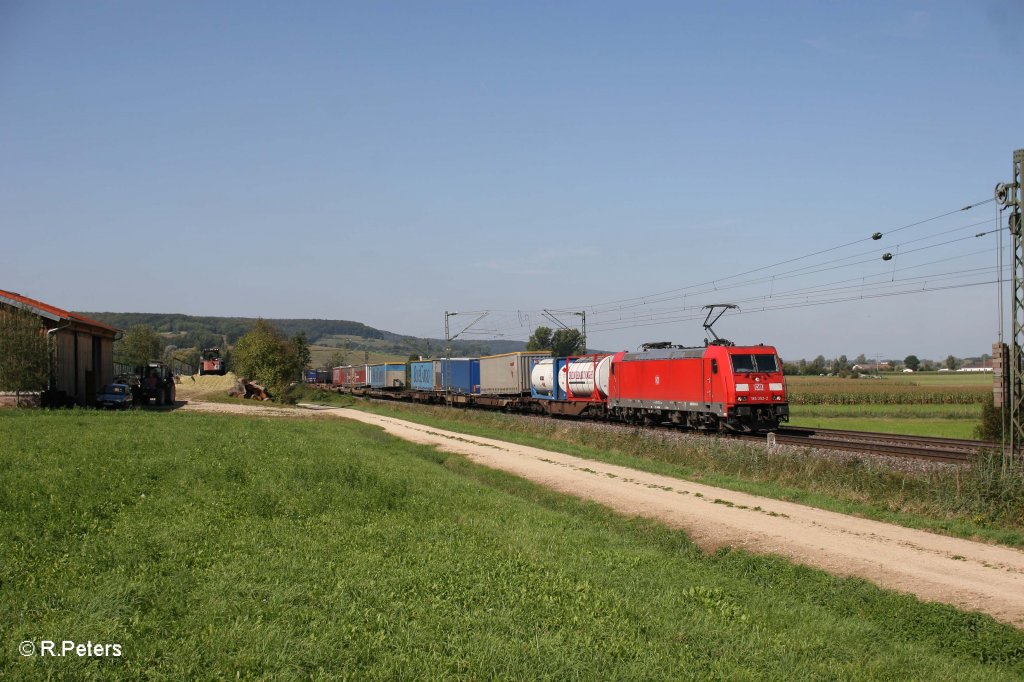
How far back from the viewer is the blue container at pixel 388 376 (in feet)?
266

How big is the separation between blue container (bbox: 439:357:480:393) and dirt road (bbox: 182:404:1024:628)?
3746 centimetres

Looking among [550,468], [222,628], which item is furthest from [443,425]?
[222,628]

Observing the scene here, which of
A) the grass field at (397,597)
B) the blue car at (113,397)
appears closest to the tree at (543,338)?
the blue car at (113,397)

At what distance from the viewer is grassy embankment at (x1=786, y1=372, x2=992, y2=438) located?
42344 mm

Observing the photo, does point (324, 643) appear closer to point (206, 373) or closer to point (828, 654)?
point (828, 654)

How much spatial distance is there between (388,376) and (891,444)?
2414 inches

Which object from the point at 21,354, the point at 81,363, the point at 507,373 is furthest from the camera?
the point at 507,373

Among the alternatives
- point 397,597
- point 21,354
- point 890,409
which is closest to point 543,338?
point 890,409

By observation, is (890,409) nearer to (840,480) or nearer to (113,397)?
(840,480)

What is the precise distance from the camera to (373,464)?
17.6 meters

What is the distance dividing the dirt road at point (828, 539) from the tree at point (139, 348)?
122135 millimetres

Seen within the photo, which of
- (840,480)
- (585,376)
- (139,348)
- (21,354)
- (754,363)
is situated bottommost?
(840,480)

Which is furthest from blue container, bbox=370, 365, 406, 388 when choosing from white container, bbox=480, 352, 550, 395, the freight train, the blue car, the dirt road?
the dirt road

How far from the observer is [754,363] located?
98.5 ft
